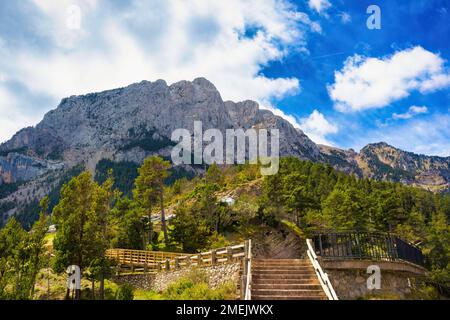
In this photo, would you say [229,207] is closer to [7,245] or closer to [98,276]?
[98,276]

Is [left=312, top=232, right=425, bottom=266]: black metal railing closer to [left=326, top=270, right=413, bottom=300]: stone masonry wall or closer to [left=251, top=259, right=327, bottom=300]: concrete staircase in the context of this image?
[left=326, top=270, right=413, bottom=300]: stone masonry wall

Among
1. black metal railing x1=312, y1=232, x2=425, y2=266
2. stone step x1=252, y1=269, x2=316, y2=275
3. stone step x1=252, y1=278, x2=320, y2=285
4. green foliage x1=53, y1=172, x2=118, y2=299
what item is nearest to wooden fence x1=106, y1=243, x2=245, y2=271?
stone step x1=252, y1=269, x2=316, y2=275

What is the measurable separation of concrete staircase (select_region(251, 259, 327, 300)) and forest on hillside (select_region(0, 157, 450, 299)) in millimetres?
11667

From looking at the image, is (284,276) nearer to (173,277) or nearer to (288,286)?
(288,286)

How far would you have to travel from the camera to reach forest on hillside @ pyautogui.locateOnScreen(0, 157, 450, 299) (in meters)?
22.0

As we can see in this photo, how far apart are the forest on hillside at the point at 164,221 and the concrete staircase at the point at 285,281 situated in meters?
11.7

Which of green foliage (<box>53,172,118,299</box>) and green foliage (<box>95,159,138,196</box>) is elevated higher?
green foliage (<box>95,159,138,196</box>)

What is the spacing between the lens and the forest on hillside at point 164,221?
22.0 meters

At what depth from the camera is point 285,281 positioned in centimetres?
1450

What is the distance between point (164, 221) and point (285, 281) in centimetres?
2521

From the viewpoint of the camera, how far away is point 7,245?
25797mm

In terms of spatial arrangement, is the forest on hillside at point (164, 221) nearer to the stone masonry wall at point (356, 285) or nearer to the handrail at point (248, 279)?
the handrail at point (248, 279)

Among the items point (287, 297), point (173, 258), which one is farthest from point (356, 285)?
point (173, 258)
